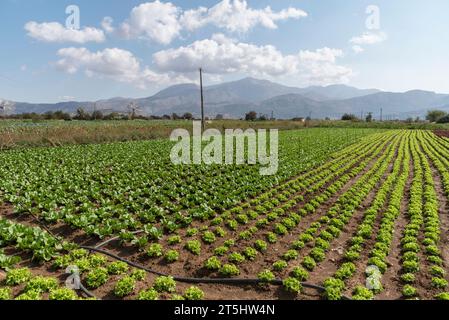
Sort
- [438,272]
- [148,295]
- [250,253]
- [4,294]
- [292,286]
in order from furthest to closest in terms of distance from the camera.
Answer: [250,253]
[438,272]
[292,286]
[148,295]
[4,294]

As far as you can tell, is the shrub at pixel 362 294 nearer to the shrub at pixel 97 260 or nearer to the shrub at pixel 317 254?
the shrub at pixel 317 254

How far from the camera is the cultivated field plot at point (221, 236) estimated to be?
588 centimetres

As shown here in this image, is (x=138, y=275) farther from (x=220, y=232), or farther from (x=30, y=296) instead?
(x=220, y=232)

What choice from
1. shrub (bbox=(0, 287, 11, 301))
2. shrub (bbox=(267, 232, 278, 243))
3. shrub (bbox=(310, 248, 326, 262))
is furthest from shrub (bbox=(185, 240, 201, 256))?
shrub (bbox=(0, 287, 11, 301))

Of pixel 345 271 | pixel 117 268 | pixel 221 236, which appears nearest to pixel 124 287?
pixel 117 268

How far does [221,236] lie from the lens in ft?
27.2

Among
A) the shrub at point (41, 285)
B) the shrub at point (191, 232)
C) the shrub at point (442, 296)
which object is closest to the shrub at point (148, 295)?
the shrub at point (41, 285)

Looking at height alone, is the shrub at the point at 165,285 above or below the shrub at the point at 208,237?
below

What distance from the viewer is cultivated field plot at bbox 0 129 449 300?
5875mm

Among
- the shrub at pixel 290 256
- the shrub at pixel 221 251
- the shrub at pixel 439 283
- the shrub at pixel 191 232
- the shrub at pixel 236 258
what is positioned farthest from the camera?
the shrub at pixel 191 232

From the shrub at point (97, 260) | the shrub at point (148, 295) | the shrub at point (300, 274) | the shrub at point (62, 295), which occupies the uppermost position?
the shrub at point (62, 295)
